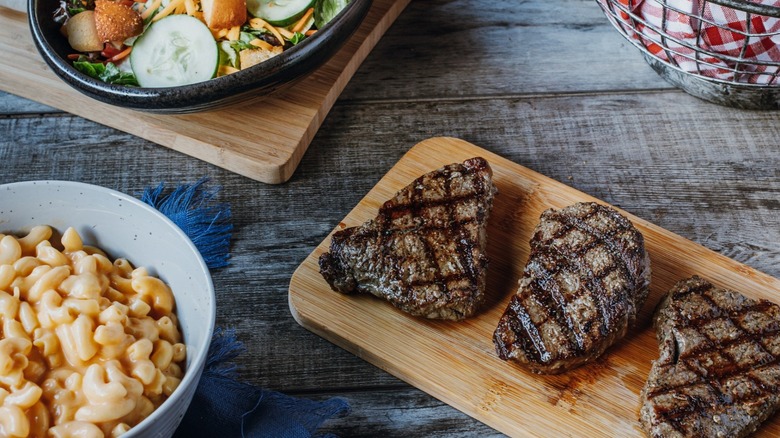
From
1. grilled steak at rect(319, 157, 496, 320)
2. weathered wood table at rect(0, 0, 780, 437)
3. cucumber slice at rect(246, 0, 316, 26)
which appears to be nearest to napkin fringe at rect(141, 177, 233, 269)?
weathered wood table at rect(0, 0, 780, 437)

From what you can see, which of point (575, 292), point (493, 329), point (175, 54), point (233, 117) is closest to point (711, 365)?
point (575, 292)

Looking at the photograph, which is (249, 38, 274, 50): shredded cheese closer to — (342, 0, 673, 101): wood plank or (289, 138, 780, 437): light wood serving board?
(342, 0, 673, 101): wood plank

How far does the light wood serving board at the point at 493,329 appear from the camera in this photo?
2.43m

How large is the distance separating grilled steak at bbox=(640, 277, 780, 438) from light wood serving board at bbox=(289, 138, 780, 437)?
11 centimetres

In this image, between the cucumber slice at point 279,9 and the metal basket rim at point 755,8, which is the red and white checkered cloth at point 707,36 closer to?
the metal basket rim at point 755,8

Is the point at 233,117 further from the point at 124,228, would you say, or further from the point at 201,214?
the point at 124,228

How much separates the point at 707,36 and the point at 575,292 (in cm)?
130

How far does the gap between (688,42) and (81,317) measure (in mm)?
2497

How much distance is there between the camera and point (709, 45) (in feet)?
10.3

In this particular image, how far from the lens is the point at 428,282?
2.58 meters

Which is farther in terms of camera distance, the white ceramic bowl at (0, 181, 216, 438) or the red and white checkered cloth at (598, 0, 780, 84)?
the red and white checkered cloth at (598, 0, 780, 84)

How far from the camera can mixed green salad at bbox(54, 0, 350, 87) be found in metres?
3.15

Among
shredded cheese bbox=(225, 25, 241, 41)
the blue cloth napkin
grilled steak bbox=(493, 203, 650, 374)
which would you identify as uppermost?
shredded cheese bbox=(225, 25, 241, 41)

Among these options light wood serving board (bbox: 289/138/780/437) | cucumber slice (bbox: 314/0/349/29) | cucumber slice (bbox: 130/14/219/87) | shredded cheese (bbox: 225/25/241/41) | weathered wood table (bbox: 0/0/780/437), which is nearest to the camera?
light wood serving board (bbox: 289/138/780/437)
